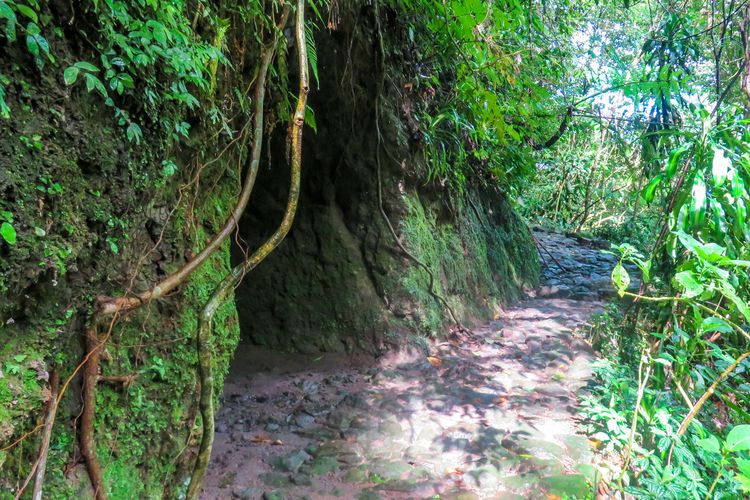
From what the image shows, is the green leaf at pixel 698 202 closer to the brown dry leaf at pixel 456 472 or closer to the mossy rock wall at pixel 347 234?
the brown dry leaf at pixel 456 472

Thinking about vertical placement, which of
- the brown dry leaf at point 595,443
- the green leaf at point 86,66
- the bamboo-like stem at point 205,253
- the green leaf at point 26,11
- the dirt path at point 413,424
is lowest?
the brown dry leaf at point 595,443

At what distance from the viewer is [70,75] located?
57.7 inches

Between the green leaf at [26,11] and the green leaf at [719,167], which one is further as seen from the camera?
the green leaf at [719,167]

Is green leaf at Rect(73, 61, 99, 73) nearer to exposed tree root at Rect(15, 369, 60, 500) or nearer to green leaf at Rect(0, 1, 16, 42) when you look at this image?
green leaf at Rect(0, 1, 16, 42)

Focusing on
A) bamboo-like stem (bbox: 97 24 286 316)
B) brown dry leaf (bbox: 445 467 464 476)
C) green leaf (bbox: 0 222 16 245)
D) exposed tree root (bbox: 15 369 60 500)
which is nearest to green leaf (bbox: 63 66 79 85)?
green leaf (bbox: 0 222 16 245)

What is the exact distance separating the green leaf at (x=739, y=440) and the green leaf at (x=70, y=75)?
2.56 metres

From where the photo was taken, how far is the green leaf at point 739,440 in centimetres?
181

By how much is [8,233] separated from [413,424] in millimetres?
2819

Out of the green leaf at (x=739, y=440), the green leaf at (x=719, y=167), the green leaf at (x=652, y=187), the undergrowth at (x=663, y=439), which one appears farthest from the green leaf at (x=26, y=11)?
the green leaf at (x=652, y=187)

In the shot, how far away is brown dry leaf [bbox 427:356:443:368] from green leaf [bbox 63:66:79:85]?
372 centimetres

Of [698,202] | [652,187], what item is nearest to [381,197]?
[652,187]

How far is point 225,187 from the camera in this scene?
263 centimetres

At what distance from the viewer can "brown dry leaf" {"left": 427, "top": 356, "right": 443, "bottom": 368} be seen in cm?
452

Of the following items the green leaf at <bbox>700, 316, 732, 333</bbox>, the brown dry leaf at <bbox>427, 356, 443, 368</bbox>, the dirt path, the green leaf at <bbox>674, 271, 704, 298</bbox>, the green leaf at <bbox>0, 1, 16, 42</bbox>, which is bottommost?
the dirt path
